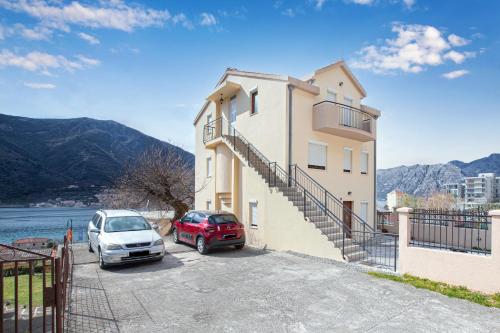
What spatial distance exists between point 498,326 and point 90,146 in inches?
4471

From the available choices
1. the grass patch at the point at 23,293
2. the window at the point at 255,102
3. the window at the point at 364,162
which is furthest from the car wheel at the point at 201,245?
the window at the point at 364,162

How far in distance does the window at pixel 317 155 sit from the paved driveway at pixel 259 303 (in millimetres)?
6972

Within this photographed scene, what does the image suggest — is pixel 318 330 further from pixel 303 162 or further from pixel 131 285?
pixel 303 162

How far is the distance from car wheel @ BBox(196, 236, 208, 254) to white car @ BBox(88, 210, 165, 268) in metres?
1.97

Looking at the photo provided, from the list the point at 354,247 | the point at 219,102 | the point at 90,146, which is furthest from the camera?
the point at 90,146

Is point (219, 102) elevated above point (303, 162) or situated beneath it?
elevated above

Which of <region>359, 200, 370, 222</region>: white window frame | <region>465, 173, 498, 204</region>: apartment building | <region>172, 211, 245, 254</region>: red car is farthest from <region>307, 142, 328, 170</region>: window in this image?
<region>465, 173, 498, 204</region>: apartment building

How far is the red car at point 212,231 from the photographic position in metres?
11.5

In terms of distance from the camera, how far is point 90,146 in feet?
328

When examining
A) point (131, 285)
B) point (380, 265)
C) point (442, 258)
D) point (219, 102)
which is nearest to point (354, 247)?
point (380, 265)

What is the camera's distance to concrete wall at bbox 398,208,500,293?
6715 millimetres

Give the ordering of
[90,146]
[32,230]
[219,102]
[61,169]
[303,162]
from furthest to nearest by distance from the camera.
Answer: [90,146], [61,169], [32,230], [219,102], [303,162]

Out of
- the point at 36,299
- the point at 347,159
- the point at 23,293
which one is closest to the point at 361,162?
the point at 347,159

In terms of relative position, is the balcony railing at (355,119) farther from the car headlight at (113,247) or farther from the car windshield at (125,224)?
the car headlight at (113,247)
